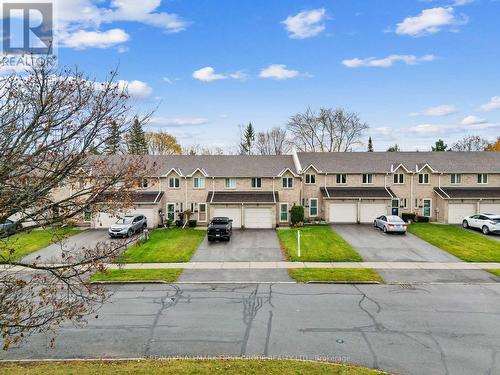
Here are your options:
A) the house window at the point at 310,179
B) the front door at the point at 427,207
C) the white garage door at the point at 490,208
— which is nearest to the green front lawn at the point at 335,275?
the house window at the point at 310,179

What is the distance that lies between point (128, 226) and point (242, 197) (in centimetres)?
1117

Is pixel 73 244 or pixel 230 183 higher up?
pixel 230 183

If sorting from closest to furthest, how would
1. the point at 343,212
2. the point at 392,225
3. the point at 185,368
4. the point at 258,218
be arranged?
the point at 185,368 → the point at 392,225 → the point at 258,218 → the point at 343,212

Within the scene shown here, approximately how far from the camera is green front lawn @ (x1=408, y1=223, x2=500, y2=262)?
2414 centimetres

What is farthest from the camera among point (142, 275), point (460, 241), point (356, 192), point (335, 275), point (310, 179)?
point (310, 179)

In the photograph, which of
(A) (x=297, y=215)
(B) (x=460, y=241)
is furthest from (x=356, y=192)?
(B) (x=460, y=241)

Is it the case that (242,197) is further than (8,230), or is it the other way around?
(242,197)

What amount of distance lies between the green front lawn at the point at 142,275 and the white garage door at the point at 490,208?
3117 centimetres

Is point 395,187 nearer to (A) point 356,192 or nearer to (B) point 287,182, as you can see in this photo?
(A) point 356,192

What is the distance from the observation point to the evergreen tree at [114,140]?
7.60m

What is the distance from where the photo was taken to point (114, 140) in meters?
7.85

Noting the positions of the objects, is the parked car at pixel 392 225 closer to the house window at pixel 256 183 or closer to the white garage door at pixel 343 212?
the white garage door at pixel 343 212

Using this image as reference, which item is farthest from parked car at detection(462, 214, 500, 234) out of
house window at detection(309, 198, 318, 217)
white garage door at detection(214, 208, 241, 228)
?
white garage door at detection(214, 208, 241, 228)

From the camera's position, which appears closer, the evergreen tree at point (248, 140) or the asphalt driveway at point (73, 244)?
the asphalt driveway at point (73, 244)
